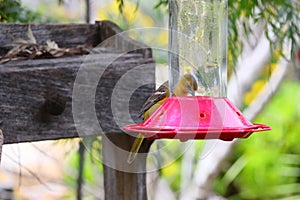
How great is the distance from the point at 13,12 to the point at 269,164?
271 centimetres

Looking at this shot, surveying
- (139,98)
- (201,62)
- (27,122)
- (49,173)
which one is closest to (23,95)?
(27,122)

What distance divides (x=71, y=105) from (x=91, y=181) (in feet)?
9.21

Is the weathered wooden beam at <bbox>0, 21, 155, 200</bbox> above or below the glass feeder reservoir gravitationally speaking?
below

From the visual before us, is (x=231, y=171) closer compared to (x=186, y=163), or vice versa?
(x=186, y=163)

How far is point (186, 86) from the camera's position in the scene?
1.94 metres

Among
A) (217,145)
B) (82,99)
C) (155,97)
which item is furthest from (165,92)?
(217,145)

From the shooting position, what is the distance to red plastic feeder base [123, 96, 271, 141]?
1653mm

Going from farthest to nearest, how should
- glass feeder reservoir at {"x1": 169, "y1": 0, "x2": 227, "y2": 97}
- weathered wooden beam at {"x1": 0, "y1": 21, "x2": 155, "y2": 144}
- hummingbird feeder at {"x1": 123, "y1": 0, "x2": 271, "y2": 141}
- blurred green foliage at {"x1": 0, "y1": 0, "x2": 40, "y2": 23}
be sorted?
blurred green foliage at {"x1": 0, "y1": 0, "x2": 40, "y2": 23} < glass feeder reservoir at {"x1": 169, "y1": 0, "x2": 227, "y2": 97} < weathered wooden beam at {"x1": 0, "y1": 21, "x2": 155, "y2": 144} < hummingbird feeder at {"x1": 123, "y1": 0, "x2": 271, "y2": 141}

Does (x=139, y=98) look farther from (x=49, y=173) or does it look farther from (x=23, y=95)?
(x=49, y=173)

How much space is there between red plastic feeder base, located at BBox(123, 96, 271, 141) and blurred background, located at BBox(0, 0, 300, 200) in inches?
30.7

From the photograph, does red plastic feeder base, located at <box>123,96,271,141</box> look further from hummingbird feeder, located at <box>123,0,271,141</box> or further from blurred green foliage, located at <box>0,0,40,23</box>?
blurred green foliage, located at <box>0,0,40,23</box>

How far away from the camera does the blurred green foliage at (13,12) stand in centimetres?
282

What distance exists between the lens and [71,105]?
1975 mm

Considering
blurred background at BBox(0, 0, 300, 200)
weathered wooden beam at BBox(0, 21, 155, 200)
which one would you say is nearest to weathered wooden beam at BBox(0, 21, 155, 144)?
weathered wooden beam at BBox(0, 21, 155, 200)
